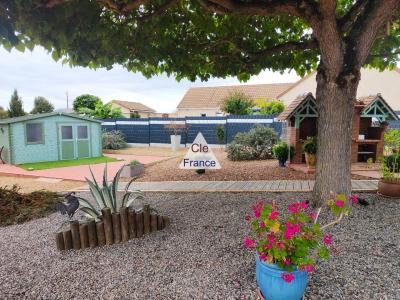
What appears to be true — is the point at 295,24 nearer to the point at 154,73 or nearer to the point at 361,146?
the point at 154,73

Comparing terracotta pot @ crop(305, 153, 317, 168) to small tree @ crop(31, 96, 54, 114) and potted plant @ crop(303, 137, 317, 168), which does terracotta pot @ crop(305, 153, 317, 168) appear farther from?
small tree @ crop(31, 96, 54, 114)

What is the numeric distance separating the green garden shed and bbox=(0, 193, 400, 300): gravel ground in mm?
10176

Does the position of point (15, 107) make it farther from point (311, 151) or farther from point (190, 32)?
point (311, 151)

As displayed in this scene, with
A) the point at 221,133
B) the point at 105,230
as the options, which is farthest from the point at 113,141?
the point at 105,230

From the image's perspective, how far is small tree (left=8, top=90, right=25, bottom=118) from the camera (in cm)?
2419

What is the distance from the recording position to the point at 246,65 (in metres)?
6.56

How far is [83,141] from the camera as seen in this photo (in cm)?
1480

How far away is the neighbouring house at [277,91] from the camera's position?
71.2 ft

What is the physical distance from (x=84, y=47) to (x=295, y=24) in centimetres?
452

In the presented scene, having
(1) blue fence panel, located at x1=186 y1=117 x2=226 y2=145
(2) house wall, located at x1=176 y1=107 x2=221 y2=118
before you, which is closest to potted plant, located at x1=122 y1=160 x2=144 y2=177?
(1) blue fence panel, located at x1=186 y1=117 x2=226 y2=145

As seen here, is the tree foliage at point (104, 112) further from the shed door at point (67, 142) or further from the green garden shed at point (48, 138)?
the shed door at point (67, 142)

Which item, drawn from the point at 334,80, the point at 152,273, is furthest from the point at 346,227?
the point at 152,273

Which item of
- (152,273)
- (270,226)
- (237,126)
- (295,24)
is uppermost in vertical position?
(295,24)

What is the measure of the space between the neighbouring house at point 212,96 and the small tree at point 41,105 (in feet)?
47.4
